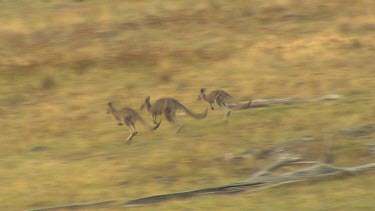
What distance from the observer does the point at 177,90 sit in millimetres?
16297

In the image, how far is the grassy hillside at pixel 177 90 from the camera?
36.2 ft

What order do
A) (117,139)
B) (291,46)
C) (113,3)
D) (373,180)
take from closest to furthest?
1. (373,180)
2. (117,139)
3. (291,46)
4. (113,3)

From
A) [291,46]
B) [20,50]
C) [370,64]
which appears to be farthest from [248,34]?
[20,50]

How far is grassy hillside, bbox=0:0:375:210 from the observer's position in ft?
36.2

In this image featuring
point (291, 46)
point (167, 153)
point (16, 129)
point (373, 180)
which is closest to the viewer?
point (373, 180)

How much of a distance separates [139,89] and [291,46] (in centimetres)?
364

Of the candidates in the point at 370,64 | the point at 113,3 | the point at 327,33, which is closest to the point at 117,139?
the point at 370,64

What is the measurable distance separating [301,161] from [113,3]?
1174cm

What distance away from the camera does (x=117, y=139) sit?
13367mm

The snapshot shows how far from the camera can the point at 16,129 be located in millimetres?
14273

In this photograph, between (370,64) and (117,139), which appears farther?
(370,64)

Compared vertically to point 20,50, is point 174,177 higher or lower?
lower

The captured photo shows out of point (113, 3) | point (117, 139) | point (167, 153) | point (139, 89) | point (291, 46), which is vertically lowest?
point (167, 153)

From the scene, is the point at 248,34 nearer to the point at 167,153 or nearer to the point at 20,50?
the point at 20,50
